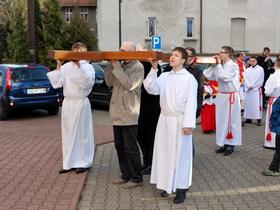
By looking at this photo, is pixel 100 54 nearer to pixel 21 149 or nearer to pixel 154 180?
pixel 154 180

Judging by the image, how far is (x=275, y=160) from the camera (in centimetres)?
732

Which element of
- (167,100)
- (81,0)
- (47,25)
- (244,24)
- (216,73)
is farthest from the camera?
(81,0)

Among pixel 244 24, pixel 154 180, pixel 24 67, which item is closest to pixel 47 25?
pixel 24 67

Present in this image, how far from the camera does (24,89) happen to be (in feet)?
45.1

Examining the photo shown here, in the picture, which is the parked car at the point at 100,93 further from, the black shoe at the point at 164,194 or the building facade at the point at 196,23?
the building facade at the point at 196,23

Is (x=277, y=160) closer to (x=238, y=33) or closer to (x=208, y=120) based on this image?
(x=208, y=120)

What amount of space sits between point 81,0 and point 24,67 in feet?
116

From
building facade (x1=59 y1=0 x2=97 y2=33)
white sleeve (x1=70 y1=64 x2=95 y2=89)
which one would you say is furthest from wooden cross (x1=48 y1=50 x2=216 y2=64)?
building facade (x1=59 y1=0 x2=97 y2=33)

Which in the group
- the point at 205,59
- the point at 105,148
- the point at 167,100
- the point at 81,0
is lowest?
the point at 105,148

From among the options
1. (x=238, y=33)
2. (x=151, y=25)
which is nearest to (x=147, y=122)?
(x=151, y=25)

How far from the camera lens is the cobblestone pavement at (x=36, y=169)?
20.0 ft

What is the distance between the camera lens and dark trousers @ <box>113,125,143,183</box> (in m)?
6.63

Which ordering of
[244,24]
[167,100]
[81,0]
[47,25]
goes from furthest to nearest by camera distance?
[81,0]
[244,24]
[47,25]
[167,100]

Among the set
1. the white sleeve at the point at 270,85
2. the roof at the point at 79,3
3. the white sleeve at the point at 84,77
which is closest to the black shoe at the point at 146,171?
the white sleeve at the point at 84,77
